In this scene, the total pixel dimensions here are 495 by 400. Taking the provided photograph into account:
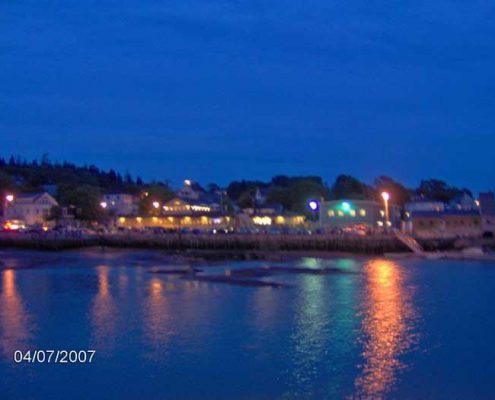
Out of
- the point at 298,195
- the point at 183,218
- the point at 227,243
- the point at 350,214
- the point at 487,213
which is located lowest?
the point at 227,243

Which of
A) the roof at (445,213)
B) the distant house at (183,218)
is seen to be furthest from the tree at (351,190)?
the roof at (445,213)

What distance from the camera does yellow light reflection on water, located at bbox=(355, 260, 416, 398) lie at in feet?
57.0

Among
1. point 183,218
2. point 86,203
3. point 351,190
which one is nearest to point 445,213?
point 183,218

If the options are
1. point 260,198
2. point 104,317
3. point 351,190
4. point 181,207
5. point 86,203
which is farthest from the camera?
point 260,198

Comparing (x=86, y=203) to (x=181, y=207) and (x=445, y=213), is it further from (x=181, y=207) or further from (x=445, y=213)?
(x=445, y=213)

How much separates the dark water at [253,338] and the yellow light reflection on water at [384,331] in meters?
0.06

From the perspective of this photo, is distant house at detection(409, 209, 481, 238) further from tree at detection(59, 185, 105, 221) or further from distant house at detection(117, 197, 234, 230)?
tree at detection(59, 185, 105, 221)

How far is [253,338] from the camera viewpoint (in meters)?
22.2

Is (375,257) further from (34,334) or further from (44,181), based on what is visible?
(44,181)

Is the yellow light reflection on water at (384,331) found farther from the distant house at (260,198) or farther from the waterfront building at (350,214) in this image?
the distant house at (260,198)

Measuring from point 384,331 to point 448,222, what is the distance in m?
53.5

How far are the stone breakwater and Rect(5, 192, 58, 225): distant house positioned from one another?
25.1 m

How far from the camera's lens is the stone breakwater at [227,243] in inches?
2346

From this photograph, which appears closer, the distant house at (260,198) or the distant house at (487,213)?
the distant house at (487,213)
